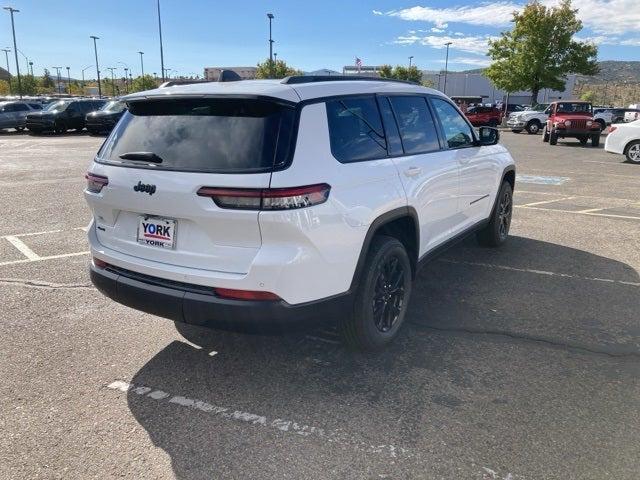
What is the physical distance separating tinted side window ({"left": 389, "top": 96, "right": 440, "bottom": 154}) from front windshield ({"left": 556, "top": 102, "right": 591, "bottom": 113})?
72.0 ft

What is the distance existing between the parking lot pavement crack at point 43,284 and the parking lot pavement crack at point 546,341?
305 cm

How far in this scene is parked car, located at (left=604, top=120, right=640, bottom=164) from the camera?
52.9 ft

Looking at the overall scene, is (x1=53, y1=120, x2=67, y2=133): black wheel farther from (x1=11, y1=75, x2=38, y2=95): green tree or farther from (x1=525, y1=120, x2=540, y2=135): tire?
(x1=11, y1=75, x2=38, y2=95): green tree

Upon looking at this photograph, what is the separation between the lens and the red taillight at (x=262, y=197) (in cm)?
271

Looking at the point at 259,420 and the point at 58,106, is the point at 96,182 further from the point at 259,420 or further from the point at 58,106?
the point at 58,106

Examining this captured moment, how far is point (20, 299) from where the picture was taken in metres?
4.57

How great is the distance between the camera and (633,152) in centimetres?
1628

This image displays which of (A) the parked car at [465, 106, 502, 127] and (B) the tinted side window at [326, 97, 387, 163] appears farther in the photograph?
(A) the parked car at [465, 106, 502, 127]

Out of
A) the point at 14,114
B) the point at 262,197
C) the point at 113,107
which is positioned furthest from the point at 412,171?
the point at 14,114

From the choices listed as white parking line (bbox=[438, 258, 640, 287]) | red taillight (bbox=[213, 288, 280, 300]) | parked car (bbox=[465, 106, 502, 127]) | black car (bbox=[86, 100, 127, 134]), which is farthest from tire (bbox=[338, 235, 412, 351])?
parked car (bbox=[465, 106, 502, 127])

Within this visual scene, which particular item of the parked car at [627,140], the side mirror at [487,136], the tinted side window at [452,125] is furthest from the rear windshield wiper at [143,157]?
the parked car at [627,140]

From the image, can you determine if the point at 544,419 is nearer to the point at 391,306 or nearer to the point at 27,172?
the point at 391,306

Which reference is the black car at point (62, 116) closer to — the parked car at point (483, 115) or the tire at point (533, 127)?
the parked car at point (483, 115)

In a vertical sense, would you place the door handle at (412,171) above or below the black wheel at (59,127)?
above
